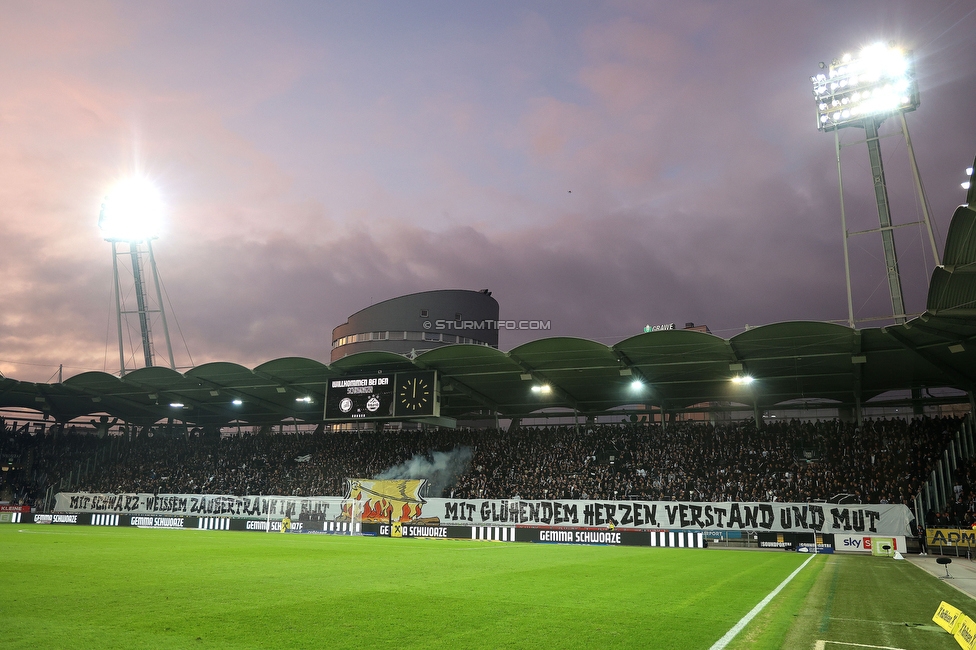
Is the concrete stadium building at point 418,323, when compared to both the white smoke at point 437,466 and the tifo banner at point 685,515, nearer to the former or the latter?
the white smoke at point 437,466

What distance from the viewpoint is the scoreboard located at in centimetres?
3841

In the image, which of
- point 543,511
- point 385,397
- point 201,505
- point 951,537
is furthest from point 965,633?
point 201,505

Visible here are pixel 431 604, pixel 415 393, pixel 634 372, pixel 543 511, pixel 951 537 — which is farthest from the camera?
pixel 415 393

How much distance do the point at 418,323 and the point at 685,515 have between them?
3875cm

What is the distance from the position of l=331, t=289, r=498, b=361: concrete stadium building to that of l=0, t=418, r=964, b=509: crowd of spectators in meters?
15.2

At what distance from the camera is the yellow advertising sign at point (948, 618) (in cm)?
877

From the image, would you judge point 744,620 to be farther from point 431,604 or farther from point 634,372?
point 634,372

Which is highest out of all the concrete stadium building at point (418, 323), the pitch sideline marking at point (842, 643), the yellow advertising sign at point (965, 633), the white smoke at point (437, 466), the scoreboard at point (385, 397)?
the concrete stadium building at point (418, 323)

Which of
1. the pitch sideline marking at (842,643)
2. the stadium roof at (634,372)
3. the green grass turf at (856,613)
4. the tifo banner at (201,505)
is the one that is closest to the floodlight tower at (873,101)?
the stadium roof at (634,372)

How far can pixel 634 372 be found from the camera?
38.6 m

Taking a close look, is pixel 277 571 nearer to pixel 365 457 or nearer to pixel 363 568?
pixel 363 568

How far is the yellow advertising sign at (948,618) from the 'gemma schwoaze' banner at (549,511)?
24.3 m

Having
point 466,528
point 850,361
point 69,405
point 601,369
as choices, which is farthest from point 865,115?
point 69,405

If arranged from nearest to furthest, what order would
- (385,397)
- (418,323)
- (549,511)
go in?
(549,511) → (385,397) → (418,323)
